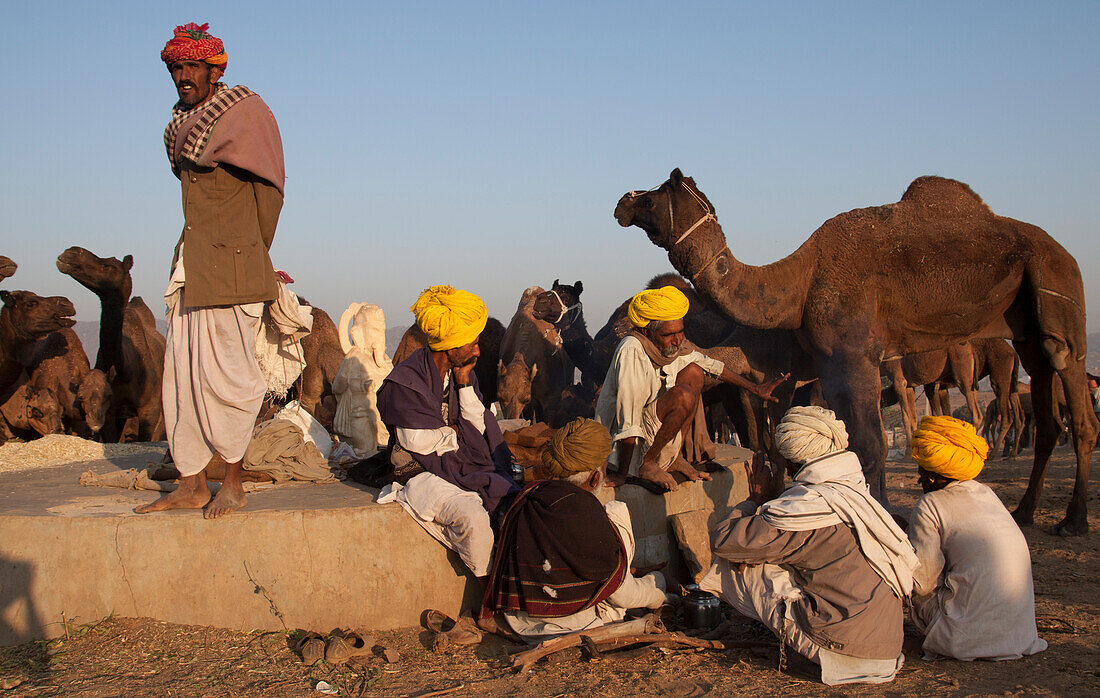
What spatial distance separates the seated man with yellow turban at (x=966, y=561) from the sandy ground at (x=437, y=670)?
4.6 inches

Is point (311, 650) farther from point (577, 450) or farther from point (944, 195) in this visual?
point (944, 195)

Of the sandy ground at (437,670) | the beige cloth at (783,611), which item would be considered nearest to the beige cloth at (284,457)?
the sandy ground at (437,670)

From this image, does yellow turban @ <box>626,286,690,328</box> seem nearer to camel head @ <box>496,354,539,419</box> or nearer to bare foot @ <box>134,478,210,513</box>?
bare foot @ <box>134,478,210,513</box>

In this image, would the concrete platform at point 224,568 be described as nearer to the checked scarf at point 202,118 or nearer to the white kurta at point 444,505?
the white kurta at point 444,505

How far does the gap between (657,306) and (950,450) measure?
1.89 meters

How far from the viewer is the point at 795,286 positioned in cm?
757

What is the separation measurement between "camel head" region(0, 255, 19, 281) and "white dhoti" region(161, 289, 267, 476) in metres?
6.00

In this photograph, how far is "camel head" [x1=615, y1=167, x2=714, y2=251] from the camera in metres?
7.54

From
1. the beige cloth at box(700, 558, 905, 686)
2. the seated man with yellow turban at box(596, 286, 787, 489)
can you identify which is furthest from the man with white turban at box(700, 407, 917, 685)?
the seated man with yellow turban at box(596, 286, 787, 489)

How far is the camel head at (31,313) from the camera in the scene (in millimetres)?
9930

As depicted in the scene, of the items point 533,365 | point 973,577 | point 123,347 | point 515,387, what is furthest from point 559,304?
point 973,577

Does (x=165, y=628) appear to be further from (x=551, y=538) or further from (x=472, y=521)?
(x=551, y=538)

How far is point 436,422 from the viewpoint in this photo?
4.56 metres

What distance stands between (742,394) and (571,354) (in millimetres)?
3604
